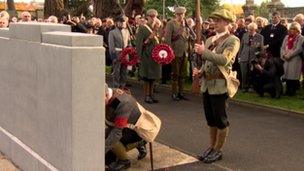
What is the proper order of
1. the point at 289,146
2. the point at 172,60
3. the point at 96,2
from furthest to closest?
1. the point at 96,2
2. the point at 172,60
3. the point at 289,146

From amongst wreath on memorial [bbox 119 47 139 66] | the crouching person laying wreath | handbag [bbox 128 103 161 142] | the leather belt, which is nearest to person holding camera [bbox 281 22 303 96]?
wreath on memorial [bbox 119 47 139 66]

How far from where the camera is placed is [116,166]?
670cm

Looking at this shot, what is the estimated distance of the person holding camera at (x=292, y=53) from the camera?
1212cm

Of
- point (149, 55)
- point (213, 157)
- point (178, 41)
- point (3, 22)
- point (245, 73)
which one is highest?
point (3, 22)

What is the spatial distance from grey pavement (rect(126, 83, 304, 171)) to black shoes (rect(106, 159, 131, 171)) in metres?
0.54

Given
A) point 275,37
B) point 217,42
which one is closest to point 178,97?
point 275,37

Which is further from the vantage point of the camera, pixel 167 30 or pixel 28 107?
pixel 167 30

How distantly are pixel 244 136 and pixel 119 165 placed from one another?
2769 millimetres

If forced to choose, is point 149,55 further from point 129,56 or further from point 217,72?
point 217,72

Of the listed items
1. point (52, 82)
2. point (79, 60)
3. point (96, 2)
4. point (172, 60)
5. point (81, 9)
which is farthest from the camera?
point (81, 9)

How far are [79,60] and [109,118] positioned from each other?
4.56 feet

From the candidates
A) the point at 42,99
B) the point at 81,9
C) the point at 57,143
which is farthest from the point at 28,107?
the point at 81,9

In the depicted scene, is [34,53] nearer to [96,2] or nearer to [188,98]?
[188,98]

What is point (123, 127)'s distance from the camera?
21.0 ft
